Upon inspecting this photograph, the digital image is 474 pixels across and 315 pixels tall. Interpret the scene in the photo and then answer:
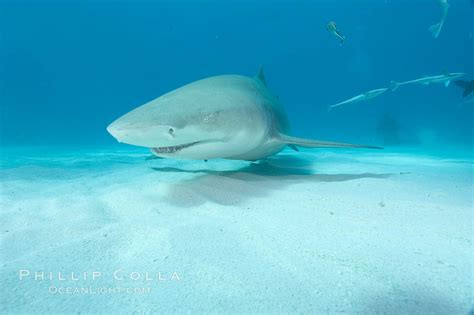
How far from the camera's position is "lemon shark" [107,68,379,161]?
7.68 ft

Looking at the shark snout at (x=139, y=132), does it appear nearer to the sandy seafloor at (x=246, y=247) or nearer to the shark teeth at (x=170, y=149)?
the shark teeth at (x=170, y=149)

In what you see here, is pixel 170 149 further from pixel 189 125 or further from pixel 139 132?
pixel 139 132

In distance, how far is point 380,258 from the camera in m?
1.59

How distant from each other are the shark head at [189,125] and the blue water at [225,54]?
48.7 metres

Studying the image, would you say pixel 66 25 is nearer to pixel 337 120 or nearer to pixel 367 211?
pixel 337 120

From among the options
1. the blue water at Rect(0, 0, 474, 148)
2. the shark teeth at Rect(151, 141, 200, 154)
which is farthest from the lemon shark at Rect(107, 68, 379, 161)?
the blue water at Rect(0, 0, 474, 148)

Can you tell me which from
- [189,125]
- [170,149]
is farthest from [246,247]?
[170,149]

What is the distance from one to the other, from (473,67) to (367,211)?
90.9 metres

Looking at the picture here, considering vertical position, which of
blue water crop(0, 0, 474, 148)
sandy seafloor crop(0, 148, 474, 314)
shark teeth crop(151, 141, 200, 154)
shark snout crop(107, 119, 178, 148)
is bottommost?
sandy seafloor crop(0, 148, 474, 314)

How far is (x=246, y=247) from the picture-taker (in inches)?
69.0

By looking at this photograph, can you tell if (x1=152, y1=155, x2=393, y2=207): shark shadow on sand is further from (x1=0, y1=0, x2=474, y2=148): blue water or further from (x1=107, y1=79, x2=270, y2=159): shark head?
(x1=0, y1=0, x2=474, y2=148): blue water

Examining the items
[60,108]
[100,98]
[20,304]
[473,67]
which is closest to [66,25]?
[60,108]

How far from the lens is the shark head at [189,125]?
7.60 ft

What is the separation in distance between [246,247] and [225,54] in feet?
327
